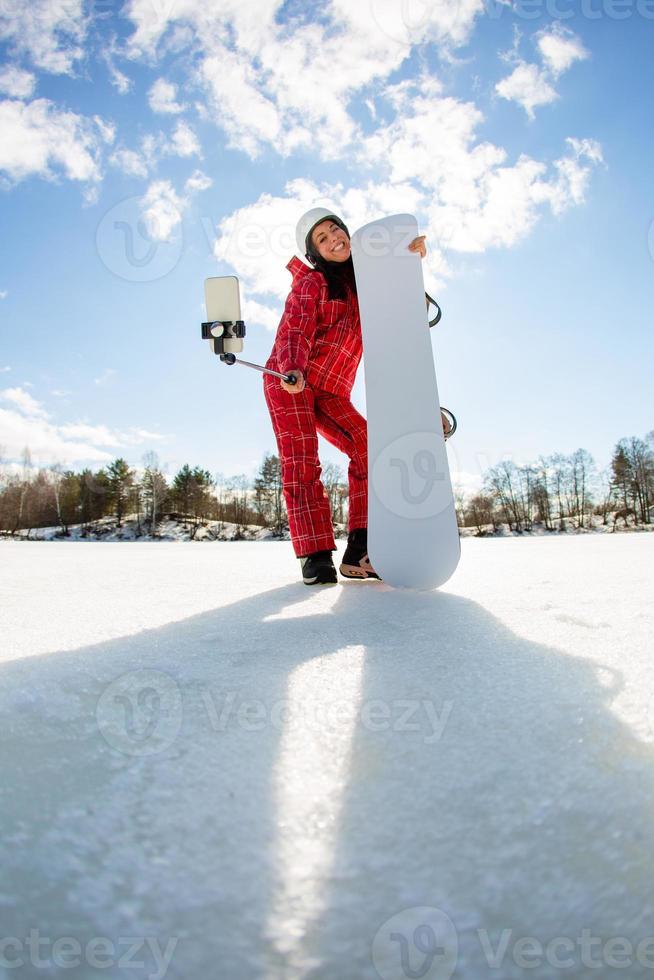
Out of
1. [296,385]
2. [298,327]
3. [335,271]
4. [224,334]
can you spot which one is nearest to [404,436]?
[296,385]

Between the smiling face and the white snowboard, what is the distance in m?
0.43

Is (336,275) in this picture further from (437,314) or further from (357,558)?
(357,558)

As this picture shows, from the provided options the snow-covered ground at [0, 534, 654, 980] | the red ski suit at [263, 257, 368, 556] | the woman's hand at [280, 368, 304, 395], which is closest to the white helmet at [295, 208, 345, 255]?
the red ski suit at [263, 257, 368, 556]

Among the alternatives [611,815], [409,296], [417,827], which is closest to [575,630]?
[611,815]

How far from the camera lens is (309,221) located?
2.33 m

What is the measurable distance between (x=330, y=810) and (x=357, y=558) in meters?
1.63

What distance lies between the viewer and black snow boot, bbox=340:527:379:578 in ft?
7.06

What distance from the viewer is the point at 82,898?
1.47 ft

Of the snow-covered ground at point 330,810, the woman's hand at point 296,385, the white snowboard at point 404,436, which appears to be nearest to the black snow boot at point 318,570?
the white snowboard at point 404,436

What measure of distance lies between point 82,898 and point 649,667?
0.90 m

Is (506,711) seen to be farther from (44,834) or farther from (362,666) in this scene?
(44,834)

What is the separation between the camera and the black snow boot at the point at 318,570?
6.81 feet

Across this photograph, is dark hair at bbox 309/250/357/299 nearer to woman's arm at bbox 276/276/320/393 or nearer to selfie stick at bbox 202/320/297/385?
woman's arm at bbox 276/276/320/393

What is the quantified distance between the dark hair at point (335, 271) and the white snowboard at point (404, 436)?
40 centimetres
